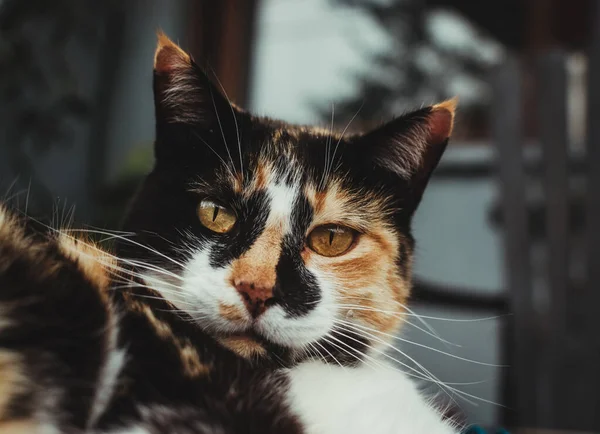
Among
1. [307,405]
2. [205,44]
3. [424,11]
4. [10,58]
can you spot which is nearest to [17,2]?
[10,58]

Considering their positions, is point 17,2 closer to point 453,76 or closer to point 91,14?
point 91,14

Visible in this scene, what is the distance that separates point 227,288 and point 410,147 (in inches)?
7.3

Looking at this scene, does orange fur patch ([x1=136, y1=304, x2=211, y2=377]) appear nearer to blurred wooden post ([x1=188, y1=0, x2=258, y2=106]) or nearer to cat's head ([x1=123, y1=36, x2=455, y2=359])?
cat's head ([x1=123, y1=36, x2=455, y2=359])

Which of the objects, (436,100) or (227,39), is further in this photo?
(436,100)

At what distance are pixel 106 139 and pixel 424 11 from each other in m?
1.11

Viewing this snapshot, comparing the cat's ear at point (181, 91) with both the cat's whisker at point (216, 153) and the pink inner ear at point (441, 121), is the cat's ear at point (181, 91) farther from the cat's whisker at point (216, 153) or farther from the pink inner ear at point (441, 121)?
the pink inner ear at point (441, 121)

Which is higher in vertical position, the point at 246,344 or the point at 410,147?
the point at 410,147

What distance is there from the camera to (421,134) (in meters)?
0.44

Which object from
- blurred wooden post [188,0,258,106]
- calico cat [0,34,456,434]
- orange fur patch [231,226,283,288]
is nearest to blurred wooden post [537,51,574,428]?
blurred wooden post [188,0,258,106]

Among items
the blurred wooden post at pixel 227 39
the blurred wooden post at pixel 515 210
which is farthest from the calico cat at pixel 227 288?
the blurred wooden post at pixel 515 210

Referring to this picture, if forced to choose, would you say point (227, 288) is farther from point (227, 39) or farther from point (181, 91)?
point (227, 39)

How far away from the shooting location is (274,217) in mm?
375

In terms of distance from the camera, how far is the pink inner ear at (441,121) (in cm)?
42

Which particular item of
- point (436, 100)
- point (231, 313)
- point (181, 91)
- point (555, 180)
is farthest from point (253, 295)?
point (555, 180)
